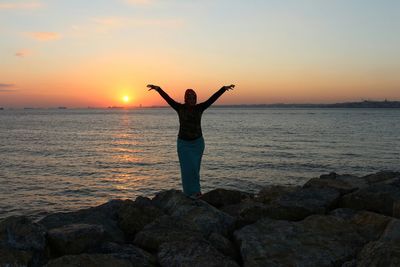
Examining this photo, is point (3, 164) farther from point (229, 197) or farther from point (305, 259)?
point (305, 259)

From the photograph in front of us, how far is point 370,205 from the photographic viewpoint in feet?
27.4

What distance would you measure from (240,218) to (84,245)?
2989mm

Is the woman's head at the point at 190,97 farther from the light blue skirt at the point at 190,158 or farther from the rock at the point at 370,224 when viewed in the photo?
the rock at the point at 370,224

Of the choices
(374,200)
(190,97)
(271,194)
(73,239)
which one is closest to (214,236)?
(73,239)

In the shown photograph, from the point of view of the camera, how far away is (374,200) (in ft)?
27.5

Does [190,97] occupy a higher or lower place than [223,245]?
higher

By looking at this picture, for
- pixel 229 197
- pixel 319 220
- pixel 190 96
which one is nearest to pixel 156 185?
pixel 229 197

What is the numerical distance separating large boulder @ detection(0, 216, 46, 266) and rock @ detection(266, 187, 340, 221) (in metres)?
4.10

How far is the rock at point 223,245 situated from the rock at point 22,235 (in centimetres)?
260

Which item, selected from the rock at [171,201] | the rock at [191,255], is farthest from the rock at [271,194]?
the rock at [191,255]

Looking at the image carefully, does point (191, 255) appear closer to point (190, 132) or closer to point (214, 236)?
point (214, 236)

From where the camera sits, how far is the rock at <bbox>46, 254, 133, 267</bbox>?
17.2 ft

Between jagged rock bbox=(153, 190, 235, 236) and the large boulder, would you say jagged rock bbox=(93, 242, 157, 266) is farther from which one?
jagged rock bbox=(153, 190, 235, 236)

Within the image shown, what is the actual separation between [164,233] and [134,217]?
4.24 feet
